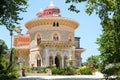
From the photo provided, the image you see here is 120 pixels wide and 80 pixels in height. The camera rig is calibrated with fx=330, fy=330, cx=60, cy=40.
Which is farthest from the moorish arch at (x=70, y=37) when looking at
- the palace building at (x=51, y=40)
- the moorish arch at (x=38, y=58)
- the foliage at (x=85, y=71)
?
the foliage at (x=85, y=71)

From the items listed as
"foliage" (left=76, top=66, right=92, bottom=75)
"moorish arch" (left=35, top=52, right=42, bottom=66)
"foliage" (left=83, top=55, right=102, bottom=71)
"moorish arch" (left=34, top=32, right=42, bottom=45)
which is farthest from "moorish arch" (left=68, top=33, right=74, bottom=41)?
"foliage" (left=76, top=66, right=92, bottom=75)

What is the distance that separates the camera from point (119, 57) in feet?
84.0

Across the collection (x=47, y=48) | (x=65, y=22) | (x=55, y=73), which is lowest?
(x=55, y=73)

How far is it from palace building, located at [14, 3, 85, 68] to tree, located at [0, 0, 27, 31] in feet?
96.4

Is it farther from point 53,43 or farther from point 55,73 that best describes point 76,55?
point 55,73

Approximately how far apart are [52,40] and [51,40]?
0.21 metres

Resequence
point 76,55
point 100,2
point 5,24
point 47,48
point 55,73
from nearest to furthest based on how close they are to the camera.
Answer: point 100,2 → point 5,24 → point 55,73 → point 47,48 → point 76,55

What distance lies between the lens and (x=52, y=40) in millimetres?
56438

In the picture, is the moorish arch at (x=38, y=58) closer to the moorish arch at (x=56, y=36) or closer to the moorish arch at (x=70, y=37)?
the moorish arch at (x=56, y=36)

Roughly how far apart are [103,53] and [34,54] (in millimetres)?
30793

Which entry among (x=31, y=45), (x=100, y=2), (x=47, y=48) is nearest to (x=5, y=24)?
(x=100, y=2)

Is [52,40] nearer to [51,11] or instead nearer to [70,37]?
[70,37]

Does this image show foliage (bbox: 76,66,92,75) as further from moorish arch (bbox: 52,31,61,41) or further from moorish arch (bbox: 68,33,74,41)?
moorish arch (bbox: 68,33,74,41)

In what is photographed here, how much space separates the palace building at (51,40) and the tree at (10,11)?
29.4m
